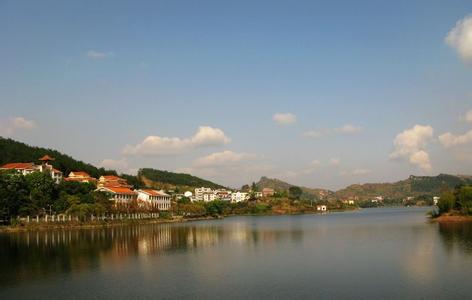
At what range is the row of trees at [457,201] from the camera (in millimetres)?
65000

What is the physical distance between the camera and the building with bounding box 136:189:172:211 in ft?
308

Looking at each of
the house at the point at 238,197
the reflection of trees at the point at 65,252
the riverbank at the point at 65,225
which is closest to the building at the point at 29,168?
the riverbank at the point at 65,225

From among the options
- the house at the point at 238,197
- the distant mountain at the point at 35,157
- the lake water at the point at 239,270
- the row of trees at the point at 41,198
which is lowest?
the lake water at the point at 239,270

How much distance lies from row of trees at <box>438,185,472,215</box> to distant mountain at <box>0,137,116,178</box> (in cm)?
7917

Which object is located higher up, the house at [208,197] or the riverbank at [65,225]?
the house at [208,197]

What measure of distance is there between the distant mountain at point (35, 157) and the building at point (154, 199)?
20.7 metres

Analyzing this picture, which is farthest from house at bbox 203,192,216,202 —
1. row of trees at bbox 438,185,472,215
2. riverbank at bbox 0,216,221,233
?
row of trees at bbox 438,185,472,215

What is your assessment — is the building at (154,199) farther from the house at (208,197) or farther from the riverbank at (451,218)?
the riverbank at (451,218)

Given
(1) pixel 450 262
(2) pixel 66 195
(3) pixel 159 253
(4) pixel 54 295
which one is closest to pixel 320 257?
(1) pixel 450 262

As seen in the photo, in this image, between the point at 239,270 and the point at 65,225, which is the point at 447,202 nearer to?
the point at 239,270

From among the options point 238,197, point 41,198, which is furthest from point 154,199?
point 238,197

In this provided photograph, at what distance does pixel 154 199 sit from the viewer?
99812mm

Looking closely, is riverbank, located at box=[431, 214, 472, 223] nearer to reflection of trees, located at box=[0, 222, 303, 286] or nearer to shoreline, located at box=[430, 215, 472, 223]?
shoreline, located at box=[430, 215, 472, 223]

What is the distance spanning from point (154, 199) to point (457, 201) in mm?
60544
